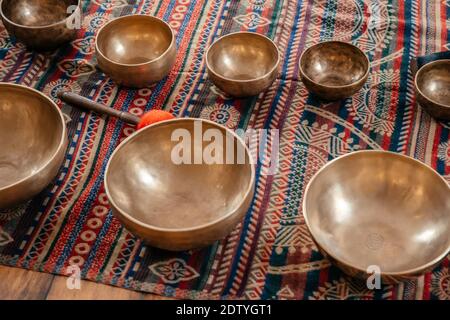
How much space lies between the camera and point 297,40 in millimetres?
1729

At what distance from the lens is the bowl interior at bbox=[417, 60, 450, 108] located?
4.95 feet

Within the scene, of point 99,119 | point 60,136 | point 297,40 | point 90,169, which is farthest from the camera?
point 297,40

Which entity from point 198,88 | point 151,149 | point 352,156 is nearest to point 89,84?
point 198,88

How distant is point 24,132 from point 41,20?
21.8 inches

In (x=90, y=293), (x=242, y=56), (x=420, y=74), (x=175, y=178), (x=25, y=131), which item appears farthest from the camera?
(x=242, y=56)

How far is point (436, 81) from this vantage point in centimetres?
154

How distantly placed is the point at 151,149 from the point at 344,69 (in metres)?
0.63

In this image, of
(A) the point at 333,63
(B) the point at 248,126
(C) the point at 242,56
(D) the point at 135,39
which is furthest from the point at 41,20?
(A) the point at 333,63

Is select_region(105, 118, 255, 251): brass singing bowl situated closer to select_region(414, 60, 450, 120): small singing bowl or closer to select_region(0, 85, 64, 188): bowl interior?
select_region(0, 85, 64, 188): bowl interior

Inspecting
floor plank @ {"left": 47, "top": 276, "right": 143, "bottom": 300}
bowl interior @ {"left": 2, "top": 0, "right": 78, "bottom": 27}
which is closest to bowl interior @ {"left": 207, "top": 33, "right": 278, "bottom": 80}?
bowl interior @ {"left": 2, "top": 0, "right": 78, "bottom": 27}

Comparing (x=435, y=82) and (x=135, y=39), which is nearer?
(x=435, y=82)

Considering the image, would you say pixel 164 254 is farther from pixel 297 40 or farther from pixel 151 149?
pixel 297 40

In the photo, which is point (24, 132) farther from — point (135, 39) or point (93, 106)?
point (135, 39)

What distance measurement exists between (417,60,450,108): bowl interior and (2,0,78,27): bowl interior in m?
1.07
